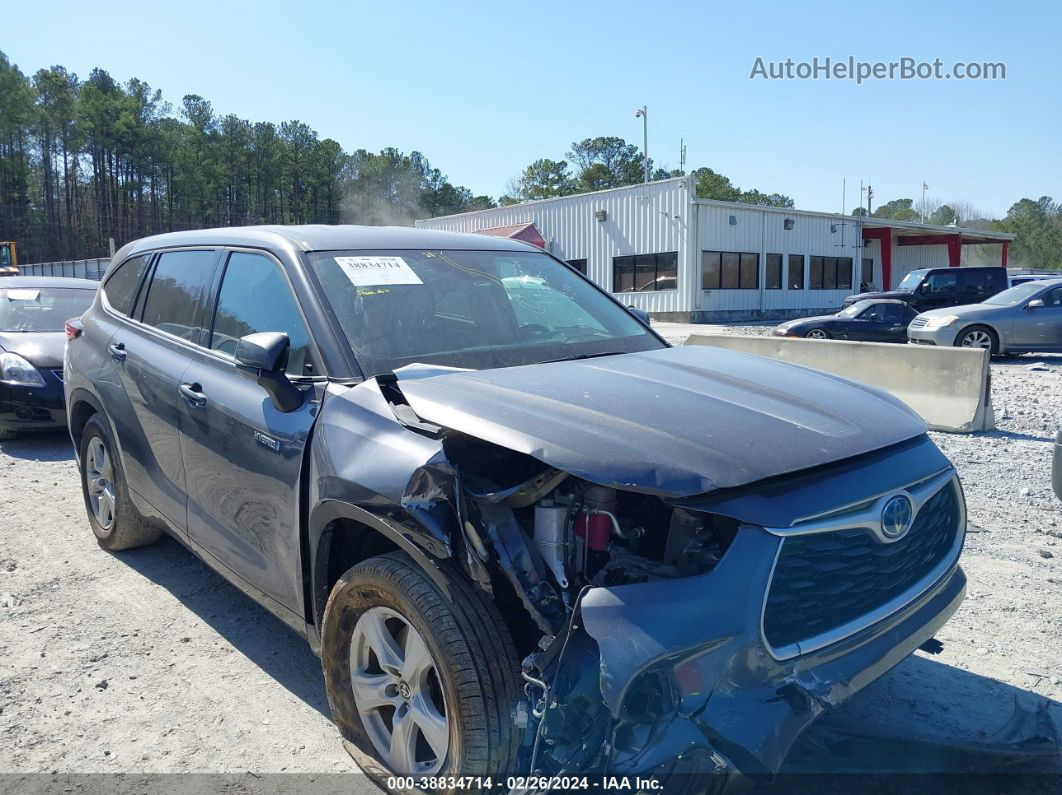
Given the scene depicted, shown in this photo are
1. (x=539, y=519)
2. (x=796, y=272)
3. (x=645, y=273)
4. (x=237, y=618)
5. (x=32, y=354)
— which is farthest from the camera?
(x=796, y=272)

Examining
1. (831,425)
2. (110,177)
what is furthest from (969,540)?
(110,177)

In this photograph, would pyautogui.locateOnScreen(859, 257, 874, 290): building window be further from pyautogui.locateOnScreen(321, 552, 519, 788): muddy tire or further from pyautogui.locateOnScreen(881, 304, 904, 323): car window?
pyautogui.locateOnScreen(321, 552, 519, 788): muddy tire

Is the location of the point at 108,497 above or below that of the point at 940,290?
below

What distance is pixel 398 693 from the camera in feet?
8.11

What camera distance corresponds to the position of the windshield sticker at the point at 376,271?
322 centimetres

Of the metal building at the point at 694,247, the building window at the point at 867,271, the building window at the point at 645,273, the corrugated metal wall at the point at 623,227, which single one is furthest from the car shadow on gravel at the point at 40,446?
the building window at the point at 867,271

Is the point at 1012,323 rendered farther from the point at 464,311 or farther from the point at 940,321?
the point at 464,311

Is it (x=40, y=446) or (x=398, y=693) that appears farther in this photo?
(x=40, y=446)

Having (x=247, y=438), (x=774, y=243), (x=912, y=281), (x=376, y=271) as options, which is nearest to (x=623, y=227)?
(x=774, y=243)

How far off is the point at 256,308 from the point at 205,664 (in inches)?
63.0

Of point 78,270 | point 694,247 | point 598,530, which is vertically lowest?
point 598,530

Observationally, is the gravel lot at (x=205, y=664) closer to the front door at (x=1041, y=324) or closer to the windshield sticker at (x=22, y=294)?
the windshield sticker at (x=22, y=294)

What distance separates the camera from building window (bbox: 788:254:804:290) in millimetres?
33562

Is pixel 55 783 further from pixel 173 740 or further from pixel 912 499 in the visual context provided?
pixel 912 499
